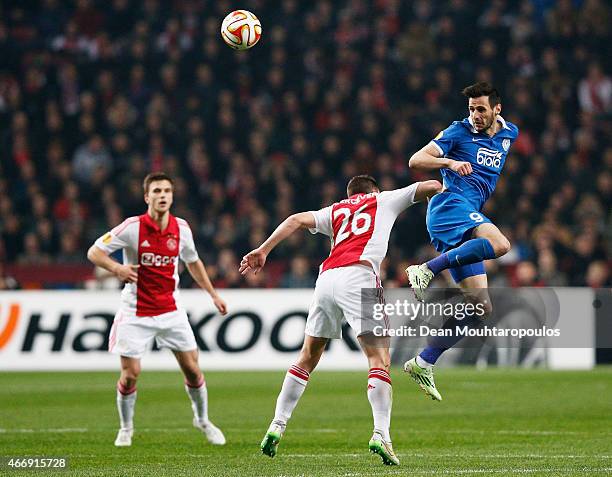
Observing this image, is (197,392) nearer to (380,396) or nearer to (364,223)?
(380,396)

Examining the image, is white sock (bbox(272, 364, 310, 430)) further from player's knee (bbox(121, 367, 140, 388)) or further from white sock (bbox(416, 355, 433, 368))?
player's knee (bbox(121, 367, 140, 388))

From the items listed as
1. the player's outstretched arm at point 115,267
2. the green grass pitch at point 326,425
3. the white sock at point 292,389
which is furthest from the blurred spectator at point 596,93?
the white sock at point 292,389

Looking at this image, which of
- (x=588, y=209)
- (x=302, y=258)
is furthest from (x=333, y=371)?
(x=588, y=209)

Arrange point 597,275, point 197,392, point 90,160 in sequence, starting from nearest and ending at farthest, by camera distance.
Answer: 1. point 197,392
2. point 597,275
3. point 90,160

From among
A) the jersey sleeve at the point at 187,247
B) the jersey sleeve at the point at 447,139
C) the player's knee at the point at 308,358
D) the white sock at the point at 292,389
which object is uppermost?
the jersey sleeve at the point at 447,139

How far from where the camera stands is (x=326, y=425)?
1112cm

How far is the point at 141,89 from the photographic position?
20516 mm

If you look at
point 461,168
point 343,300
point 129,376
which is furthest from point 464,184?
point 129,376

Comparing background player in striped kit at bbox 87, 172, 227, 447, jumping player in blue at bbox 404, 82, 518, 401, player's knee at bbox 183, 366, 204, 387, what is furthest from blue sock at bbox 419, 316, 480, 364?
player's knee at bbox 183, 366, 204, 387

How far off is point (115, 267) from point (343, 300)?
6.78 ft

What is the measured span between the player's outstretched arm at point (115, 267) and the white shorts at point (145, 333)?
0.42 metres

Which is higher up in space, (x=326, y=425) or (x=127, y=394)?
(x=127, y=394)

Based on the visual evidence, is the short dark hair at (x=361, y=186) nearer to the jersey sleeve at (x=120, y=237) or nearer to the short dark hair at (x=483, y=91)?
the short dark hair at (x=483, y=91)

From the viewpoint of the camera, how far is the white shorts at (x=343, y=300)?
26.7 ft
